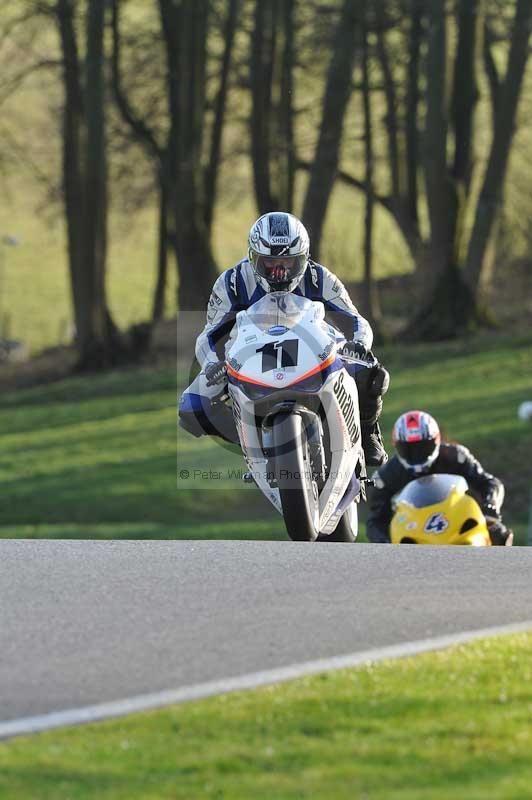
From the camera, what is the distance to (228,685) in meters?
6.73

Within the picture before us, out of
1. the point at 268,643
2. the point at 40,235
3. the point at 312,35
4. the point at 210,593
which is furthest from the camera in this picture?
the point at 40,235

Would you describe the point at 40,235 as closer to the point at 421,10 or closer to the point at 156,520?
the point at 421,10

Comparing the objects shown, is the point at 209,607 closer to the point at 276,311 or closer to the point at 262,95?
the point at 276,311

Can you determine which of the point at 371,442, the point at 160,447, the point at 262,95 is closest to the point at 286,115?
the point at 262,95

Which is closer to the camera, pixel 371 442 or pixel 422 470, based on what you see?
pixel 371 442

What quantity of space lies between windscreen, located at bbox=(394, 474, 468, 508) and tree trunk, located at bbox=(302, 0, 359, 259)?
75.7 ft

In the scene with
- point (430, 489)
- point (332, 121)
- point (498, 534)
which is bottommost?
point (332, 121)

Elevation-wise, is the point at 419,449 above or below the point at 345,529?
below

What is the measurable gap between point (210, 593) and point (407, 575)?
113cm

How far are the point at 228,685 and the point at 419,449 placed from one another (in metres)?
6.10

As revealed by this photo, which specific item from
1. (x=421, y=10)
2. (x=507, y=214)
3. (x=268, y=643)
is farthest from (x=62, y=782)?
(x=507, y=214)

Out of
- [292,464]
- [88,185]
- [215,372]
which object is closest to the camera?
[292,464]

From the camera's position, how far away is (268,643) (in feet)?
24.5

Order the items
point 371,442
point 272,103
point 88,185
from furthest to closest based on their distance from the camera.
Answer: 1. point 272,103
2. point 88,185
3. point 371,442
